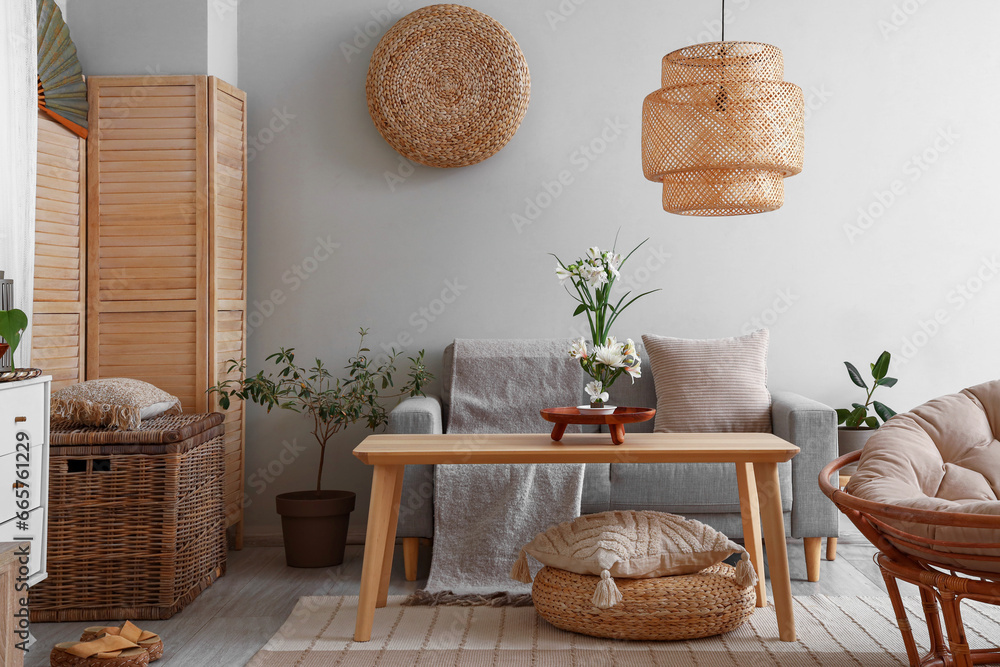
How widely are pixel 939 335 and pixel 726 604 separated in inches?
77.4

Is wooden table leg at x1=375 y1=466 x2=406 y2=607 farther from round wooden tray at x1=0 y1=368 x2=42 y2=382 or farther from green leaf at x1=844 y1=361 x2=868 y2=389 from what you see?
green leaf at x1=844 y1=361 x2=868 y2=389

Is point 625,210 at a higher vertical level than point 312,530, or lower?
higher

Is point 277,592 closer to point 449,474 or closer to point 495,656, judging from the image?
point 449,474

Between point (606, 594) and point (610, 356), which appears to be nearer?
point (606, 594)

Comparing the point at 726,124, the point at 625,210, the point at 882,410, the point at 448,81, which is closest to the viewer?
the point at 726,124

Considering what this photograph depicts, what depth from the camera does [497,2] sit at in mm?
3615

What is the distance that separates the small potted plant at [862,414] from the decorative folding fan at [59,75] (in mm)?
3263

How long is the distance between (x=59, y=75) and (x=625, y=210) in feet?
7.66

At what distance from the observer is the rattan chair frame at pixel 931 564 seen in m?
1.69

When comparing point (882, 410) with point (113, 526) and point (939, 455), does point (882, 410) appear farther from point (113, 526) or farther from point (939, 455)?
point (113, 526)

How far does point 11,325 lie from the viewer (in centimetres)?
221

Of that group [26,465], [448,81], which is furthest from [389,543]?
[448,81]

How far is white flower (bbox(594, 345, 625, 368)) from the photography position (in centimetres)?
239

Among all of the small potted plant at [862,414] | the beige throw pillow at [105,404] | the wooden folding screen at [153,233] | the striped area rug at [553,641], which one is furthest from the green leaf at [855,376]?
the beige throw pillow at [105,404]
